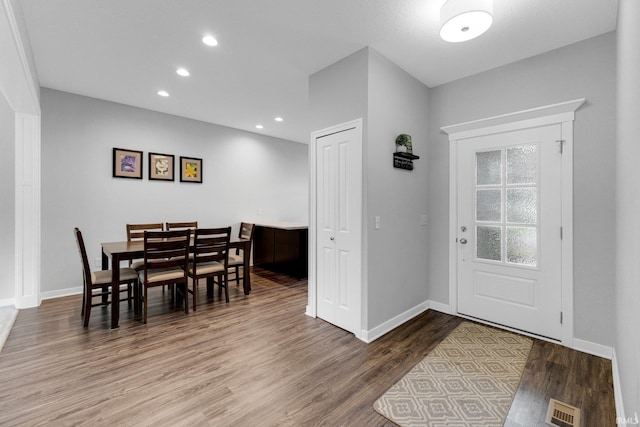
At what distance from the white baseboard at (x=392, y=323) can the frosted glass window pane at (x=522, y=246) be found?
1.09m

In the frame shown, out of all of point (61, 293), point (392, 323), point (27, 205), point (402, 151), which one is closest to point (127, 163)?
point (27, 205)

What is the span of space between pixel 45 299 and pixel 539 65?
625cm

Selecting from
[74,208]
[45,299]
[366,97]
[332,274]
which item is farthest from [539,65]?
[45,299]

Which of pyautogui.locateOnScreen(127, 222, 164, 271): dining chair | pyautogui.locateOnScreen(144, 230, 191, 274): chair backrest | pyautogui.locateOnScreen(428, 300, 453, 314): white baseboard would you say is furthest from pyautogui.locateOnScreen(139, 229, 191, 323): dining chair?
pyautogui.locateOnScreen(428, 300, 453, 314): white baseboard

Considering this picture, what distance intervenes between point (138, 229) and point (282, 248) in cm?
223

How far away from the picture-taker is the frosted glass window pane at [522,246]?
2.80 metres

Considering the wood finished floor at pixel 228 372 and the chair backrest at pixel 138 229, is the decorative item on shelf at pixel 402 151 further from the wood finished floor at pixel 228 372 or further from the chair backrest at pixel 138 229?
the chair backrest at pixel 138 229

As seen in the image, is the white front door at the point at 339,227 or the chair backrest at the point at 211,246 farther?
the chair backrest at the point at 211,246

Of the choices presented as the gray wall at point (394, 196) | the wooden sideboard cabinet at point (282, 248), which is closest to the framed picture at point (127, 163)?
the wooden sideboard cabinet at point (282, 248)

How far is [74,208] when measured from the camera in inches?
158

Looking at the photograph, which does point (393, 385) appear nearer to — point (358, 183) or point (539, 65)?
point (358, 183)

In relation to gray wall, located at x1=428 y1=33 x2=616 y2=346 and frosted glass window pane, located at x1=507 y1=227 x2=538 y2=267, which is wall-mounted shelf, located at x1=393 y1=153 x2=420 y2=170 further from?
frosted glass window pane, located at x1=507 y1=227 x2=538 y2=267

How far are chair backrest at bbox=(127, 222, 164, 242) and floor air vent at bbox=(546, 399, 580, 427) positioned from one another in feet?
15.1

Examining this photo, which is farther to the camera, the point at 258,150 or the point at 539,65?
the point at 258,150
